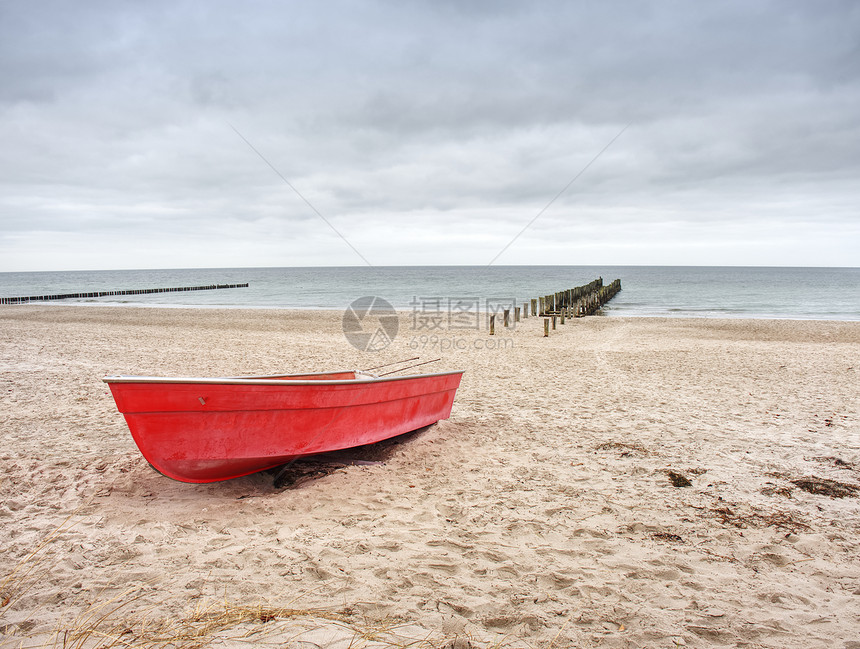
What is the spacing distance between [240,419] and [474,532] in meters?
2.40

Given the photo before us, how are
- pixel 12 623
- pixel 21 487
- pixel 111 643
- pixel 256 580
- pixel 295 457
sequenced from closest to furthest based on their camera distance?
1. pixel 111 643
2. pixel 12 623
3. pixel 256 580
4. pixel 21 487
5. pixel 295 457

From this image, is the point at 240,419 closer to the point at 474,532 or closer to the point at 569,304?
the point at 474,532

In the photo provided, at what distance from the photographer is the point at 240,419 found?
469cm

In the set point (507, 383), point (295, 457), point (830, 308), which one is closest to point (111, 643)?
point (295, 457)

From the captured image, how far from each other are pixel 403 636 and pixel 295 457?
2.72m

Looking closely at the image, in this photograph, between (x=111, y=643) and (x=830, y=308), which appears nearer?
(x=111, y=643)

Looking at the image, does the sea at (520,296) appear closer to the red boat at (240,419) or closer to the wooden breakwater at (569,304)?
the wooden breakwater at (569,304)

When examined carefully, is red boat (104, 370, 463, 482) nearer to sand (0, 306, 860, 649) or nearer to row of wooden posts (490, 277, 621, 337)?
sand (0, 306, 860, 649)

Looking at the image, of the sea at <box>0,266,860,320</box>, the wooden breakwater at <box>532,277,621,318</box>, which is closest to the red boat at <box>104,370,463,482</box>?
the wooden breakwater at <box>532,277,621,318</box>

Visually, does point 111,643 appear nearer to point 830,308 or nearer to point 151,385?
point 151,385

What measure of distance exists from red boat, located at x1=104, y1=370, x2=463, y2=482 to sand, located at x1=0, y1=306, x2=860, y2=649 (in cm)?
→ 32

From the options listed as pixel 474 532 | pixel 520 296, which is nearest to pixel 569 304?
pixel 520 296

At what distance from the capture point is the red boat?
14.3ft

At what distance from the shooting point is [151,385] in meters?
4.26
